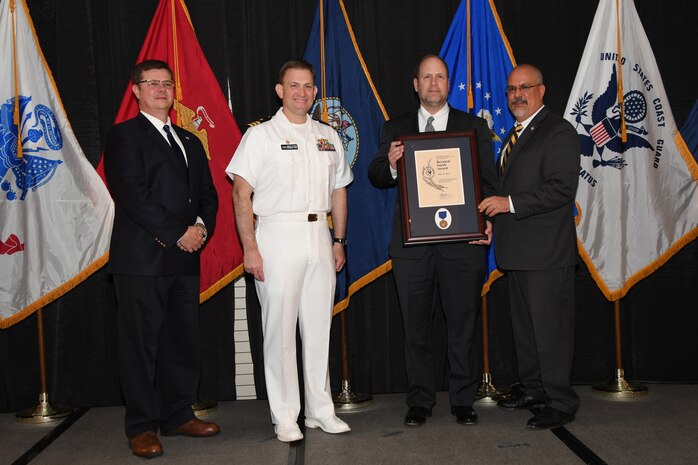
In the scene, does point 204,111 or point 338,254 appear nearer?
point 338,254

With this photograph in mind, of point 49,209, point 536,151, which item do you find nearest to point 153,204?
point 49,209

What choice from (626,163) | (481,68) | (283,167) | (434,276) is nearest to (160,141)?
(283,167)

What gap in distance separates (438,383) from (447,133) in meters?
1.96

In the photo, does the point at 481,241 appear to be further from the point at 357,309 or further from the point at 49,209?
the point at 49,209

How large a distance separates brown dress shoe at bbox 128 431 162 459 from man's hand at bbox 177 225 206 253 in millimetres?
976

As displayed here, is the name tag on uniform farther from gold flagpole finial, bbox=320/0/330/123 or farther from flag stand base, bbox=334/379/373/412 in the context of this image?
flag stand base, bbox=334/379/373/412

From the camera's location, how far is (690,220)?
461 cm

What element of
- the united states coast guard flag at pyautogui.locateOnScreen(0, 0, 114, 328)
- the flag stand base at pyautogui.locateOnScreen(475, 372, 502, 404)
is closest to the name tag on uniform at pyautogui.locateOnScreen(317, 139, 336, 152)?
the united states coast guard flag at pyautogui.locateOnScreen(0, 0, 114, 328)

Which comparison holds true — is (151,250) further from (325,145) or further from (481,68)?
(481,68)

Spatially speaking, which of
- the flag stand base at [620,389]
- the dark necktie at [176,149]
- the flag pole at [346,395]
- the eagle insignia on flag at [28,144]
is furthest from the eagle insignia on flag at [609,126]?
the eagle insignia on flag at [28,144]

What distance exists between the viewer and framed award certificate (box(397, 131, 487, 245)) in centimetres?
374

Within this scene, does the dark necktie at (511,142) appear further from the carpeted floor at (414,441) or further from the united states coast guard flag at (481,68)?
the carpeted floor at (414,441)

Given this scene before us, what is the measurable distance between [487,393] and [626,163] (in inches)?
69.1

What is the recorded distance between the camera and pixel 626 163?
15.0ft
